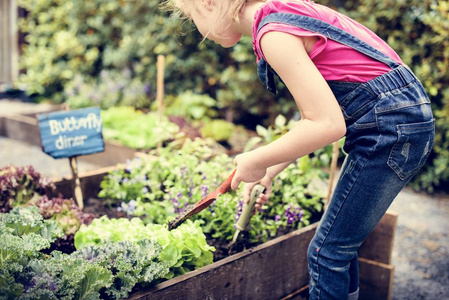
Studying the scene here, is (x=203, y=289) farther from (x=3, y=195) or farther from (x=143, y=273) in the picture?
(x=3, y=195)

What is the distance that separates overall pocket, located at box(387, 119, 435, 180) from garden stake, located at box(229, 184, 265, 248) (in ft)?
2.09

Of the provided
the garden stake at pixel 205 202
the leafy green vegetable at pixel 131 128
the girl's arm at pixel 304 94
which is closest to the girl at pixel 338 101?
the girl's arm at pixel 304 94

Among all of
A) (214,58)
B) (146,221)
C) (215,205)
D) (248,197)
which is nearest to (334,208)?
(248,197)

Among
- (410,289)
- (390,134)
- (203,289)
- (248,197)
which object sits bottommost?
(410,289)

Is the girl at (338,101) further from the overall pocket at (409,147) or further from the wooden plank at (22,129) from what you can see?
the wooden plank at (22,129)

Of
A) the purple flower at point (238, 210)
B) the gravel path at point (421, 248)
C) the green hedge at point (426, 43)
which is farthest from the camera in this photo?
the green hedge at point (426, 43)

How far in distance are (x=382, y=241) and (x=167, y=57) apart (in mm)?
4516

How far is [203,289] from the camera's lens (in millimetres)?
1912

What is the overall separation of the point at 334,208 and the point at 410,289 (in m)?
1.60

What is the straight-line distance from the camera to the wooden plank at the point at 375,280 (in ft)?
8.45

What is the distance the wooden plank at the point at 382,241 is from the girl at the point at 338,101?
97 cm

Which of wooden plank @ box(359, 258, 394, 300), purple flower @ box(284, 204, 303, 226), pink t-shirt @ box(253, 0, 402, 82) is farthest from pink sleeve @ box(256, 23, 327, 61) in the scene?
wooden plank @ box(359, 258, 394, 300)

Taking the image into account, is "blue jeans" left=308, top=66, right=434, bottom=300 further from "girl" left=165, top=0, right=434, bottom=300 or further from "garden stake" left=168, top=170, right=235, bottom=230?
"garden stake" left=168, top=170, right=235, bottom=230

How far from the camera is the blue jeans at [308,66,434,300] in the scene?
1522mm
